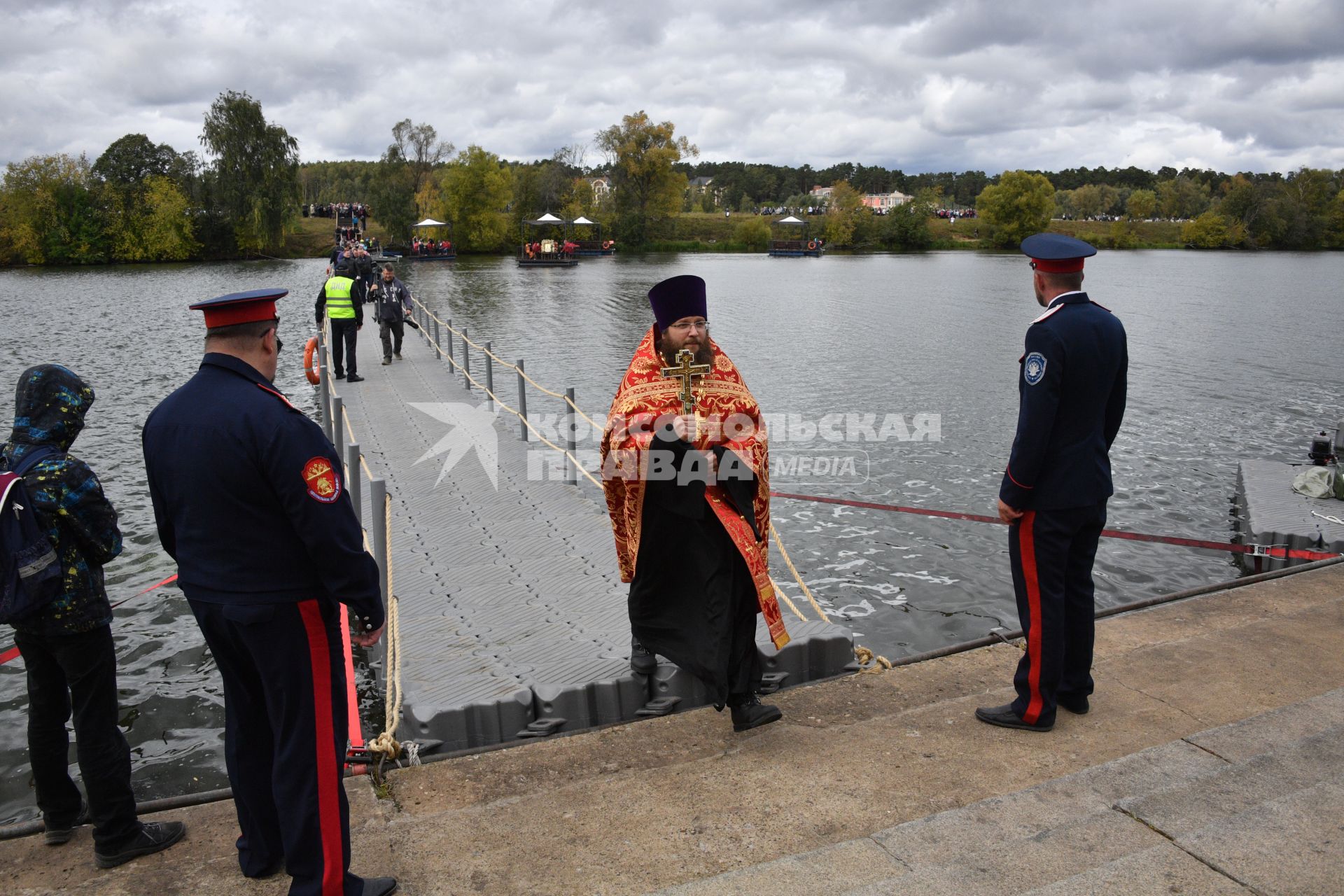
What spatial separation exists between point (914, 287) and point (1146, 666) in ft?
177

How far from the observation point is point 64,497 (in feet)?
11.8

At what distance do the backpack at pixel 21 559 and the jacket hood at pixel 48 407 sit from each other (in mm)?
186

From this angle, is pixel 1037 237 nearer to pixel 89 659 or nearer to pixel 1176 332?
pixel 89 659

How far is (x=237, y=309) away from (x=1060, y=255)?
3.46 metres

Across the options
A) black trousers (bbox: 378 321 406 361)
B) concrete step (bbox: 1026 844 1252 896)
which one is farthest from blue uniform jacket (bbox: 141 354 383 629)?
black trousers (bbox: 378 321 406 361)

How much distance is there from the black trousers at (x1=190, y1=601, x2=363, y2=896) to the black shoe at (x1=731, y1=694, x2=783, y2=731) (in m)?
1.93

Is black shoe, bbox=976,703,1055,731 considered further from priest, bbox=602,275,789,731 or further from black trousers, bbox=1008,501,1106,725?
priest, bbox=602,275,789,731

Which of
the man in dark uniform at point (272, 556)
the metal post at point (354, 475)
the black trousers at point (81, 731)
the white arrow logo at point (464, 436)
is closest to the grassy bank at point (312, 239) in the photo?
the white arrow logo at point (464, 436)

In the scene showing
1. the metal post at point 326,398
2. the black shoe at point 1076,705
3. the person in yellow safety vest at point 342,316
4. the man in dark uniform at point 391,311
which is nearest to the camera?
the black shoe at point 1076,705

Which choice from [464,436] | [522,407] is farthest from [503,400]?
[464,436]

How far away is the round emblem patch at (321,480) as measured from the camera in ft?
9.89

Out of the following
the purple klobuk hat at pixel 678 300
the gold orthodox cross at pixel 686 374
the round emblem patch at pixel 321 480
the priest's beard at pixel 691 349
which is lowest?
the round emblem patch at pixel 321 480

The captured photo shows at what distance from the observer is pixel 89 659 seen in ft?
12.1

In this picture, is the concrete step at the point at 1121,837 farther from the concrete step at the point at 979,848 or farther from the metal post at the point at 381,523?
the metal post at the point at 381,523
